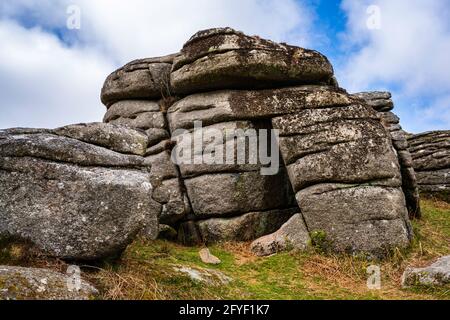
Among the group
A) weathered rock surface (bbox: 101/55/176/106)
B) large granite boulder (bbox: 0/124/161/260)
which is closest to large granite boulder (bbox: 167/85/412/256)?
weathered rock surface (bbox: 101/55/176/106)

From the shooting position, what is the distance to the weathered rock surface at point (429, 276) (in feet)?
33.5

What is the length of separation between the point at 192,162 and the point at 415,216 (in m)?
10.4

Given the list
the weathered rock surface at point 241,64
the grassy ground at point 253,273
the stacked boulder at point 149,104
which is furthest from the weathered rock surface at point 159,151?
the weathered rock surface at point 241,64

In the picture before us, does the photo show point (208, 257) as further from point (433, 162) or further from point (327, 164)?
point (433, 162)

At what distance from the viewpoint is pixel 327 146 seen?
1441 cm

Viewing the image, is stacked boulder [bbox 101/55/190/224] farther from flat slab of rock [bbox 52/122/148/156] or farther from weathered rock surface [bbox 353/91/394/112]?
weathered rock surface [bbox 353/91/394/112]

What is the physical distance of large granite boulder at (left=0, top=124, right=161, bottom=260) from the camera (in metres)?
8.30

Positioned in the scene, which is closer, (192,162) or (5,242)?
(5,242)

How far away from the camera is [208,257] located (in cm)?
1321

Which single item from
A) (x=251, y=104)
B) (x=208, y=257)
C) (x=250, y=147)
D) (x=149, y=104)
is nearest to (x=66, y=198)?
(x=208, y=257)

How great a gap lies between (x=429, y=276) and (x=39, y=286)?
9391 millimetres

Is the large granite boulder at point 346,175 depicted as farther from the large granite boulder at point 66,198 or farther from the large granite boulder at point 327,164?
the large granite boulder at point 66,198

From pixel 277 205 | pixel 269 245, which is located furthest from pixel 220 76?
pixel 269 245
